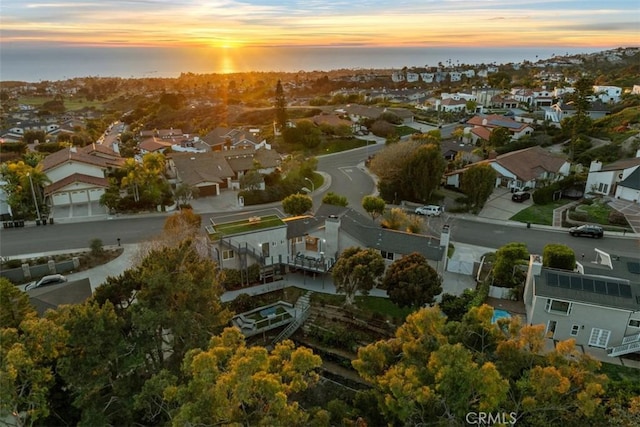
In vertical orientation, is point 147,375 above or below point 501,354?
below

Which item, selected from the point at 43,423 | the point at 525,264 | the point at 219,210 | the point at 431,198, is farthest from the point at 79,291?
the point at 431,198

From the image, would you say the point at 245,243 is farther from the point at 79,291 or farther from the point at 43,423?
the point at 43,423

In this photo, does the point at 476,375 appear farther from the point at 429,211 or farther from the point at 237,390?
the point at 429,211

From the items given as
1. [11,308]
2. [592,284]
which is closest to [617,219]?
[592,284]

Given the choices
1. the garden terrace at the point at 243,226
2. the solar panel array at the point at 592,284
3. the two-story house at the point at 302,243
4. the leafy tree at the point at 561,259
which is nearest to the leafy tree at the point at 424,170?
the two-story house at the point at 302,243

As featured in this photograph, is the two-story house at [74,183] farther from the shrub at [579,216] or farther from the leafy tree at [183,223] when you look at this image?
the shrub at [579,216]

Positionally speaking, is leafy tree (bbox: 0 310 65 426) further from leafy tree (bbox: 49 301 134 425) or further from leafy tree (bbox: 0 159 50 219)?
leafy tree (bbox: 0 159 50 219)

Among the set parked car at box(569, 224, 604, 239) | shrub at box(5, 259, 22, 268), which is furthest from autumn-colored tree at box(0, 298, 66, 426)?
parked car at box(569, 224, 604, 239)
